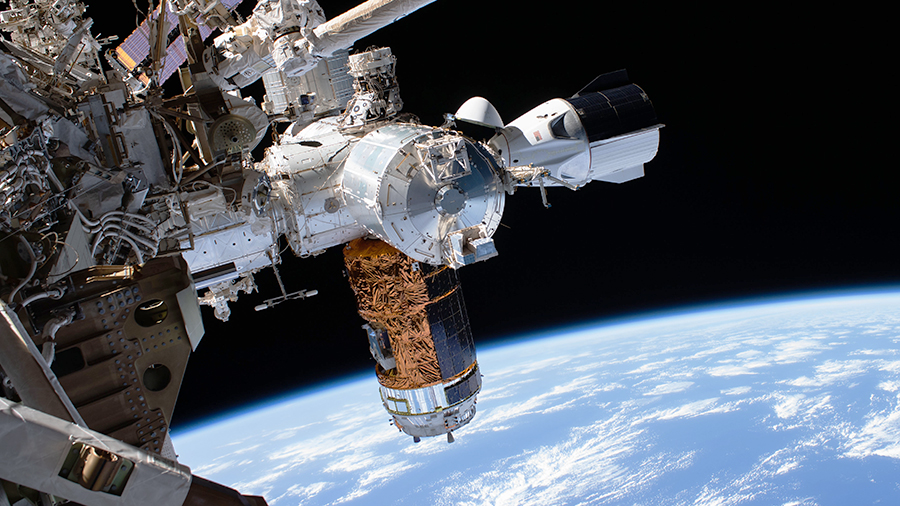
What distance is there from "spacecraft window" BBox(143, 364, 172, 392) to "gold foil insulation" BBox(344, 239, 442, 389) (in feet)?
5.90

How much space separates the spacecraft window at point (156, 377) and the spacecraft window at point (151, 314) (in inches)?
11.8

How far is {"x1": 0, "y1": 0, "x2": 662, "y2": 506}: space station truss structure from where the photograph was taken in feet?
9.79

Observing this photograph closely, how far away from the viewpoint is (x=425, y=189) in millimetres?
4324

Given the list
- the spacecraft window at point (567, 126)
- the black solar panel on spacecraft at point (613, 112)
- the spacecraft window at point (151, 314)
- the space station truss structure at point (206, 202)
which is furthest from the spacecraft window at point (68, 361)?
the black solar panel on spacecraft at point (613, 112)

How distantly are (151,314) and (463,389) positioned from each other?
2805 mm

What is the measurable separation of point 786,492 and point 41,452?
1577cm

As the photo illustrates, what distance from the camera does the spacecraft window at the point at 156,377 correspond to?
13.1 feet

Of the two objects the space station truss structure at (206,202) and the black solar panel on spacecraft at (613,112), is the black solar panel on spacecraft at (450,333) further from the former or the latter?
the black solar panel on spacecraft at (613,112)

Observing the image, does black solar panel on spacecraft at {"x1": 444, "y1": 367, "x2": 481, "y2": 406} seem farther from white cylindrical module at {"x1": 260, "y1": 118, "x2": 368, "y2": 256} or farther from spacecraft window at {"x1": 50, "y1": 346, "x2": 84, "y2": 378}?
spacecraft window at {"x1": 50, "y1": 346, "x2": 84, "y2": 378}

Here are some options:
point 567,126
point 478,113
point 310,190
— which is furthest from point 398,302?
point 567,126

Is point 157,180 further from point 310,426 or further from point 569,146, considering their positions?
point 310,426

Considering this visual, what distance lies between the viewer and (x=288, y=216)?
15.9 feet

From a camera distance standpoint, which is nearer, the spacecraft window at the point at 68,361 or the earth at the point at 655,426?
the spacecraft window at the point at 68,361

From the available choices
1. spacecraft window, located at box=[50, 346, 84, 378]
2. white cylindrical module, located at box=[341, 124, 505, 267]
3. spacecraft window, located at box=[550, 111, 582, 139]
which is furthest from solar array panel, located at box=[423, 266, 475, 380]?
spacecraft window, located at box=[50, 346, 84, 378]
